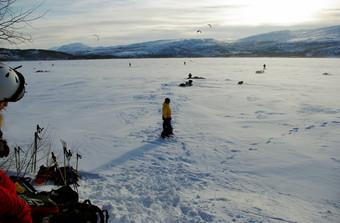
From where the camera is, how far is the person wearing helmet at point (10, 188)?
1762mm

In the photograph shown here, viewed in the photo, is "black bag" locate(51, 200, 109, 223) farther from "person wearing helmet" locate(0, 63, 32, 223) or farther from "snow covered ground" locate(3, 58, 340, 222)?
"snow covered ground" locate(3, 58, 340, 222)

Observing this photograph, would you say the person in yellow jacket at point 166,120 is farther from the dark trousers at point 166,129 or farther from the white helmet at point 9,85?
the white helmet at point 9,85

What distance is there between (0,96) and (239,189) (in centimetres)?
437

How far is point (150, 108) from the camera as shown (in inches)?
502

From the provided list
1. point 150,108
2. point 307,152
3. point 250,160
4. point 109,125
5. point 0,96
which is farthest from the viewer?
point 150,108

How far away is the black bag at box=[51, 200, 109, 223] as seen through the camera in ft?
Answer: 8.38

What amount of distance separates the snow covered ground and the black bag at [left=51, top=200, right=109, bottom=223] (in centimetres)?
83

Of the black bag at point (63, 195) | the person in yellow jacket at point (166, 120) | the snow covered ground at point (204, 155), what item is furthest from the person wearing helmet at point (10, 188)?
the person in yellow jacket at point (166, 120)

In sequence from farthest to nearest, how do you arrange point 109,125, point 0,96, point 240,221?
point 109,125 < point 240,221 < point 0,96

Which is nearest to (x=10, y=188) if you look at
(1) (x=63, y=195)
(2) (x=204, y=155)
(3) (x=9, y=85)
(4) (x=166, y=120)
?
(3) (x=9, y=85)

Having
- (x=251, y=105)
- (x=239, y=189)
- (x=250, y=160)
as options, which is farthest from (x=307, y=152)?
(x=251, y=105)

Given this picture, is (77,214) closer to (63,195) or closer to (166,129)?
(63,195)

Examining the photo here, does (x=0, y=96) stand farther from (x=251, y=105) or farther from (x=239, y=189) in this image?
(x=251, y=105)

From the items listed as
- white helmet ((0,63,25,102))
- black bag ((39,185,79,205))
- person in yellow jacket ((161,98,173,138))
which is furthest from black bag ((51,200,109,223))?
person in yellow jacket ((161,98,173,138))
